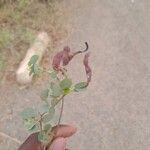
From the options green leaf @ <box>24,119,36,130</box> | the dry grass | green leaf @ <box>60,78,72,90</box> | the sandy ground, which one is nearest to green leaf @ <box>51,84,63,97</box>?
green leaf @ <box>60,78,72,90</box>

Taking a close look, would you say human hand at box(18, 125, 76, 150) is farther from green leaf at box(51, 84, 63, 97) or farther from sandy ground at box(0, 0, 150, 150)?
sandy ground at box(0, 0, 150, 150)

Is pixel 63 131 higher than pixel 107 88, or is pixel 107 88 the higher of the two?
pixel 107 88

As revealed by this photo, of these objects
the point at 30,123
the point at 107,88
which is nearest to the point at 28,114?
the point at 30,123

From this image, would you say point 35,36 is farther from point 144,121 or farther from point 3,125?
point 144,121

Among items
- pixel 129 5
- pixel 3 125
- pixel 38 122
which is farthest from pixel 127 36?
pixel 38 122

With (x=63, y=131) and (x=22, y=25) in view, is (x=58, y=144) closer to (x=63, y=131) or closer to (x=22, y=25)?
(x=63, y=131)
